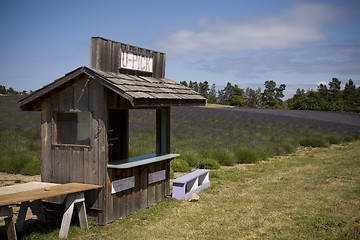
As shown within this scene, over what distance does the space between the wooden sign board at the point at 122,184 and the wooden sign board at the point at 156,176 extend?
63 centimetres

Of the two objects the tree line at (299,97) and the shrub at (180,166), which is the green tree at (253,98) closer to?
the tree line at (299,97)

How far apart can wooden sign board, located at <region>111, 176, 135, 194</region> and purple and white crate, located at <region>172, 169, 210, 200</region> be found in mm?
1405

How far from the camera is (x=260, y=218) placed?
21.0 feet

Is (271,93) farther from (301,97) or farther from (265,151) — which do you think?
(265,151)

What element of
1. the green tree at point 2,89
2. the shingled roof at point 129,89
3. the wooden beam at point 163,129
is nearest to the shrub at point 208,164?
the wooden beam at point 163,129

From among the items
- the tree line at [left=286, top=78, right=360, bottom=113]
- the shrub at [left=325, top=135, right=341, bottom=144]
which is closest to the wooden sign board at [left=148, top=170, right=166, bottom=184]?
the shrub at [left=325, top=135, right=341, bottom=144]

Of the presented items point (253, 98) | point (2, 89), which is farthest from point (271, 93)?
point (2, 89)

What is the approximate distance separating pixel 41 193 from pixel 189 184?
4.17 m

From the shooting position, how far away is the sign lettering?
6.85 m

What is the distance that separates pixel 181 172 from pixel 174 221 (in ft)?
16.2

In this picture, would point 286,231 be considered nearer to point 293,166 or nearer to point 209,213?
point 209,213

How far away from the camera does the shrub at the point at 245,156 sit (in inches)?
543

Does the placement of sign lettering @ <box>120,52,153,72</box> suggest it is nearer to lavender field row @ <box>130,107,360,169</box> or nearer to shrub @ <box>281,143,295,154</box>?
lavender field row @ <box>130,107,360,169</box>

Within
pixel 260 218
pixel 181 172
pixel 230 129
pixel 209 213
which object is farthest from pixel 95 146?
pixel 230 129
